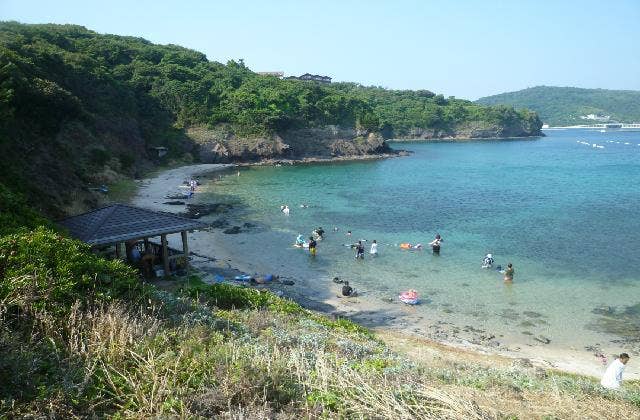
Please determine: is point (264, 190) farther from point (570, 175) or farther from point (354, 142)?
point (570, 175)

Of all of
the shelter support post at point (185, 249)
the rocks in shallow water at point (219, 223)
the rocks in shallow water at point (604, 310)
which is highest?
the shelter support post at point (185, 249)

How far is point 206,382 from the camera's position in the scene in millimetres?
5781

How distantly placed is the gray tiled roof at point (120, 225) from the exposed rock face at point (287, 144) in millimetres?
45823

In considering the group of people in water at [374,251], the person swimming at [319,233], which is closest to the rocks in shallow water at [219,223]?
the group of people in water at [374,251]

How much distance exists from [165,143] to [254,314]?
52291mm

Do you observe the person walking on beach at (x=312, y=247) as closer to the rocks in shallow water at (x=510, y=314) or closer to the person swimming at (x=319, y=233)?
the person swimming at (x=319, y=233)

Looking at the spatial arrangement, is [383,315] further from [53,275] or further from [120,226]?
[53,275]

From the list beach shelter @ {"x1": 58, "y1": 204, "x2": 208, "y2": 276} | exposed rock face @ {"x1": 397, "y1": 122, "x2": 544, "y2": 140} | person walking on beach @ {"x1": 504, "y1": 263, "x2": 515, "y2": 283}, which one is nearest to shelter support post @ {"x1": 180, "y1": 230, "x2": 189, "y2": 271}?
beach shelter @ {"x1": 58, "y1": 204, "x2": 208, "y2": 276}

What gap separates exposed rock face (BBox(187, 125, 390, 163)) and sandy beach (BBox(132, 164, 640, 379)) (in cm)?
3619

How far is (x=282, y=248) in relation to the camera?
26562 millimetres

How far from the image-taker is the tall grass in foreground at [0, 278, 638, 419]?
5.24m

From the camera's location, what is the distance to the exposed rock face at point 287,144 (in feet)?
205

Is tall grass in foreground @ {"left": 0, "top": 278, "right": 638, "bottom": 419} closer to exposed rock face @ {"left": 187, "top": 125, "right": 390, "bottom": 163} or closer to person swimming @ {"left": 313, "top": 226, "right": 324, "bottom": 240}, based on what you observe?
person swimming @ {"left": 313, "top": 226, "right": 324, "bottom": 240}

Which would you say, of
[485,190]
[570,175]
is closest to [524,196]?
[485,190]
